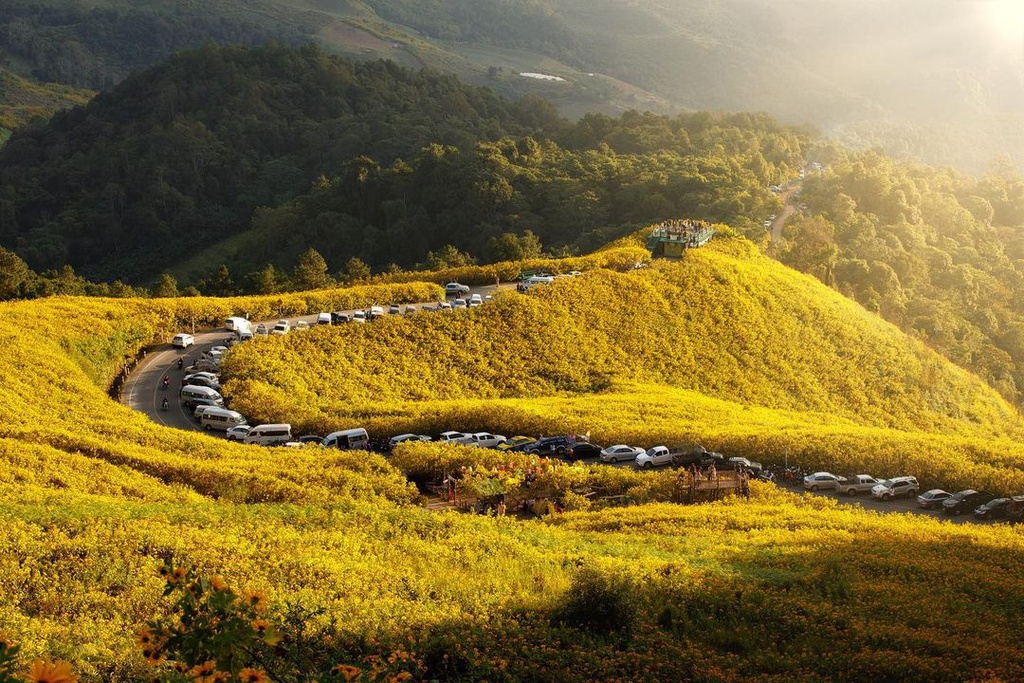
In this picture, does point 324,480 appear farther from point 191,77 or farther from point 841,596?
point 191,77

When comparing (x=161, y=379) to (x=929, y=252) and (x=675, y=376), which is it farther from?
(x=929, y=252)

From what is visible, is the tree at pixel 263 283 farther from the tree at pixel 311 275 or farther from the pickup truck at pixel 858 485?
the pickup truck at pixel 858 485

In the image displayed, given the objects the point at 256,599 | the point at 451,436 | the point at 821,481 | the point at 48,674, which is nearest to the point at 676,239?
the point at 821,481

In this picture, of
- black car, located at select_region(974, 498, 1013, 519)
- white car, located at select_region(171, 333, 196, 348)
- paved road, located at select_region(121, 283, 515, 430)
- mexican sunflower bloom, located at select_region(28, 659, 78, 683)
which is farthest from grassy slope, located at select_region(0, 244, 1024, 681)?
white car, located at select_region(171, 333, 196, 348)

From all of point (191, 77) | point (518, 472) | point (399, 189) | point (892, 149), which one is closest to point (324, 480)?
point (518, 472)

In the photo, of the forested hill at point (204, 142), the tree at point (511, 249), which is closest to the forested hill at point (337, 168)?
the forested hill at point (204, 142)

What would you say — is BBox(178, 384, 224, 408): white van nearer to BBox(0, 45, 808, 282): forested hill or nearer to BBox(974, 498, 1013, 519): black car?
BBox(974, 498, 1013, 519): black car
